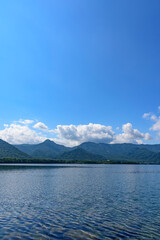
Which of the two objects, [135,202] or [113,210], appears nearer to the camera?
[113,210]

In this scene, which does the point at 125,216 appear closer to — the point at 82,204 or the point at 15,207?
the point at 82,204

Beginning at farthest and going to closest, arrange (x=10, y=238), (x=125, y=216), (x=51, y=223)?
(x=125, y=216) → (x=51, y=223) → (x=10, y=238)

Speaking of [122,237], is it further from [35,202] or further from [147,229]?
[35,202]

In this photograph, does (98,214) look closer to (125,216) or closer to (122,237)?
(125,216)

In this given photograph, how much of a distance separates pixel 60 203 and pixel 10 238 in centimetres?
2211

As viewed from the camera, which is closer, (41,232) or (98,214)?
(41,232)

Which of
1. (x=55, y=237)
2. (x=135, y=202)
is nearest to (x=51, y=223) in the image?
(x=55, y=237)

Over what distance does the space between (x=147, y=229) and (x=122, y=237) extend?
19.2ft

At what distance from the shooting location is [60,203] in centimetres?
4475

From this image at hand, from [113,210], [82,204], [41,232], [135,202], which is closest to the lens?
[41,232]

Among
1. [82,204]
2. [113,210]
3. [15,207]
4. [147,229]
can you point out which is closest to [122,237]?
[147,229]

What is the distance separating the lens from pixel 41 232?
25.9m

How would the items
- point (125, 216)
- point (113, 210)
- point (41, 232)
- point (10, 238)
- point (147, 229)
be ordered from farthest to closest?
point (113, 210) → point (125, 216) → point (147, 229) → point (41, 232) → point (10, 238)

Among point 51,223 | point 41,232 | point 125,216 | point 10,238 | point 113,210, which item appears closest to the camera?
point 10,238
